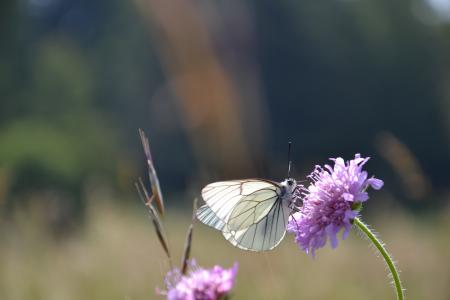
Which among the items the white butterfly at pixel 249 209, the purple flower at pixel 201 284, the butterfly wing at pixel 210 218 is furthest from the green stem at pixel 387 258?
the butterfly wing at pixel 210 218

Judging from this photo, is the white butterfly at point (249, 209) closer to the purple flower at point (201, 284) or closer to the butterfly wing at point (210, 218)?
the butterfly wing at point (210, 218)

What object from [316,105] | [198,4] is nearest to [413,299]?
[198,4]

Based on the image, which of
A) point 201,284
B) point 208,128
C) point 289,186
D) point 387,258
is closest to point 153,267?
point 208,128

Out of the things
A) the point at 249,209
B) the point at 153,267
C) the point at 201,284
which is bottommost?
the point at 153,267

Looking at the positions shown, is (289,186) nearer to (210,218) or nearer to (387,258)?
(210,218)

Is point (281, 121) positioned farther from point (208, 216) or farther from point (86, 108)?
point (208, 216)

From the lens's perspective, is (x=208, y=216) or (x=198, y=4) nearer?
(x=208, y=216)

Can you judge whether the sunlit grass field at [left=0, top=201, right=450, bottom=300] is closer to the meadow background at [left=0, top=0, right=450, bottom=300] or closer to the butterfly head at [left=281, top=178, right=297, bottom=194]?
the meadow background at [left=0, top=0, right=450, bottom=300]
